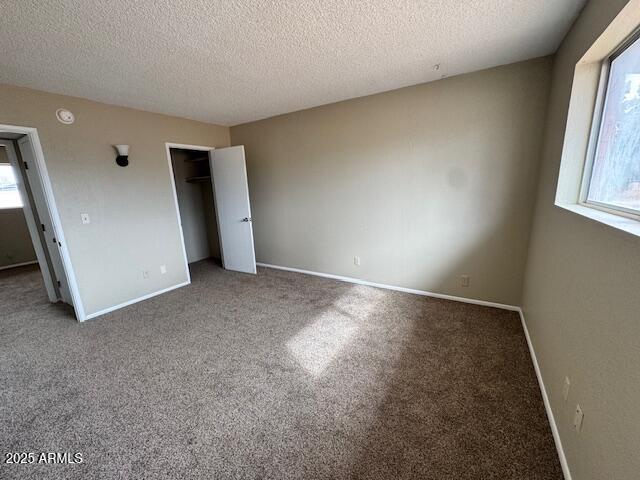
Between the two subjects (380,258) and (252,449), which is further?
(380,258)

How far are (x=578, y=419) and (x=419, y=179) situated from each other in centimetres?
238

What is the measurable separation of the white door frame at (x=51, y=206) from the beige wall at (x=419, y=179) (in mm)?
2524

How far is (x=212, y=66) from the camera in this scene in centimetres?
222

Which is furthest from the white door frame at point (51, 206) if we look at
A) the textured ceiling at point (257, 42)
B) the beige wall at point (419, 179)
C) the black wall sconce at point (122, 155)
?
the beige wall at point (419, 179)

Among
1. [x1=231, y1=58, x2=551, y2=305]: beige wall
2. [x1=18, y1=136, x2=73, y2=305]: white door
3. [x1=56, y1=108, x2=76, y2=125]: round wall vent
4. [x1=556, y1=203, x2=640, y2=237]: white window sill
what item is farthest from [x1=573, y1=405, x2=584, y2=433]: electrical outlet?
[x1=56, y1=108, x2=76, y2=125]: round wall vent

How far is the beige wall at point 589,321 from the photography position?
0.86 meters

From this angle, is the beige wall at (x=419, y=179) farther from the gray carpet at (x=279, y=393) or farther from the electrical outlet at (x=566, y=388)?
the electrical outlet at (x=566, y=388)

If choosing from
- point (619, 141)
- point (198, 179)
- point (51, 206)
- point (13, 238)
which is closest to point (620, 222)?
point (619, 141)

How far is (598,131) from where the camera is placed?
1616mm

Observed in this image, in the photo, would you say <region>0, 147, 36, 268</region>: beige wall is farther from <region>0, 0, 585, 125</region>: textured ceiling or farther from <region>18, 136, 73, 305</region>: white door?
<region>0, 0, 585, 125</region>: textured ceiling

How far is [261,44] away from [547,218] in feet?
8.31

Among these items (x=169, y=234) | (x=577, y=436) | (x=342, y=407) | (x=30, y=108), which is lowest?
(x=342, y=407)

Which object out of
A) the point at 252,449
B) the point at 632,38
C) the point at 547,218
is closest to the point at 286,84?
the point at 632,38

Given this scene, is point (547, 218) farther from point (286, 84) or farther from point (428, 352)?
point (286, 84)
